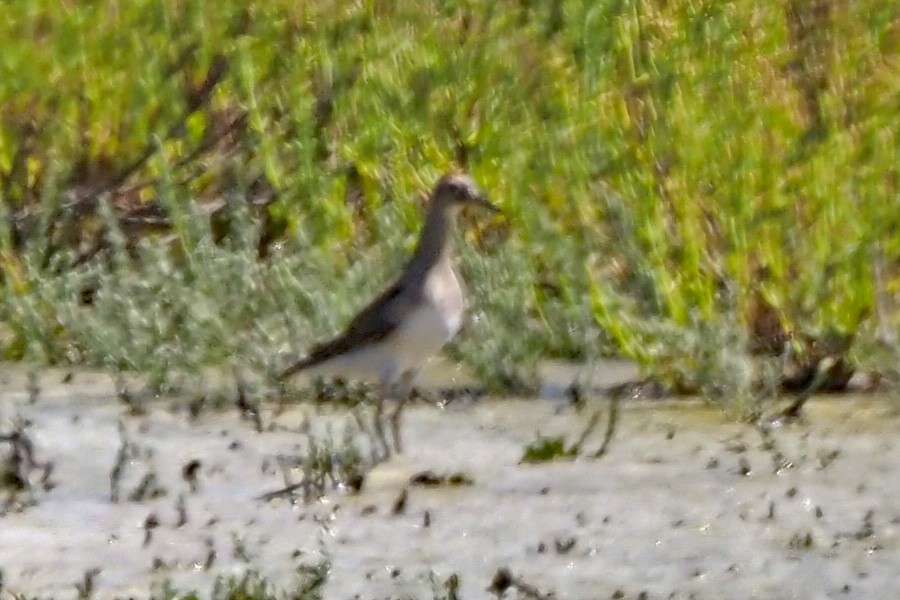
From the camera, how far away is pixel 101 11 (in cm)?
762

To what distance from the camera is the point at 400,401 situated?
21.5ft

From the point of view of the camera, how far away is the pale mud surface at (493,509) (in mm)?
5039

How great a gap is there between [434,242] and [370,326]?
0.39 metres

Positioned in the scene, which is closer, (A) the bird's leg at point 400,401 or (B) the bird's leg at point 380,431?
(B) the bird's leg at point 380,431

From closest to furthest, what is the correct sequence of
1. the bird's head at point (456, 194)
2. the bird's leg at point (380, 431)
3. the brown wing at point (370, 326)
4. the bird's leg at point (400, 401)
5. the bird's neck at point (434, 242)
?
the bird's leg at point (380, 431) < the bird's leg at point (400, 401) < the brown wing at point (370, 326) < the bird's neck at point (434, 242) < the bird's head at point (456, 194)

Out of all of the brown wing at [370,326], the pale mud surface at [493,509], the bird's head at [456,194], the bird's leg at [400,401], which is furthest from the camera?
the bird's head at [456,194]

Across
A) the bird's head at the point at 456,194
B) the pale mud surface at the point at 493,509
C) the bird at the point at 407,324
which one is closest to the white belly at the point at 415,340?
the bird at the point at 407,324

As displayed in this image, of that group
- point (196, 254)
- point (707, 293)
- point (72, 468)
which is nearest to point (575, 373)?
point (707, 293)

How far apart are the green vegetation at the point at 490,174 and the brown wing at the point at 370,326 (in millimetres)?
374

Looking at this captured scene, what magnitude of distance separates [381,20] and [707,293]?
1.78 meters

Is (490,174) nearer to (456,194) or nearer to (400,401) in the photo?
(456,194)

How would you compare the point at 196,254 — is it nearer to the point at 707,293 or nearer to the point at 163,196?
the point at 163,196

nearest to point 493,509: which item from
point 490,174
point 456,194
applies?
point 456,194

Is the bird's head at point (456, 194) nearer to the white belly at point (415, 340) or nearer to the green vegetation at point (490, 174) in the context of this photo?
the green vegetation at point (490, 174)
